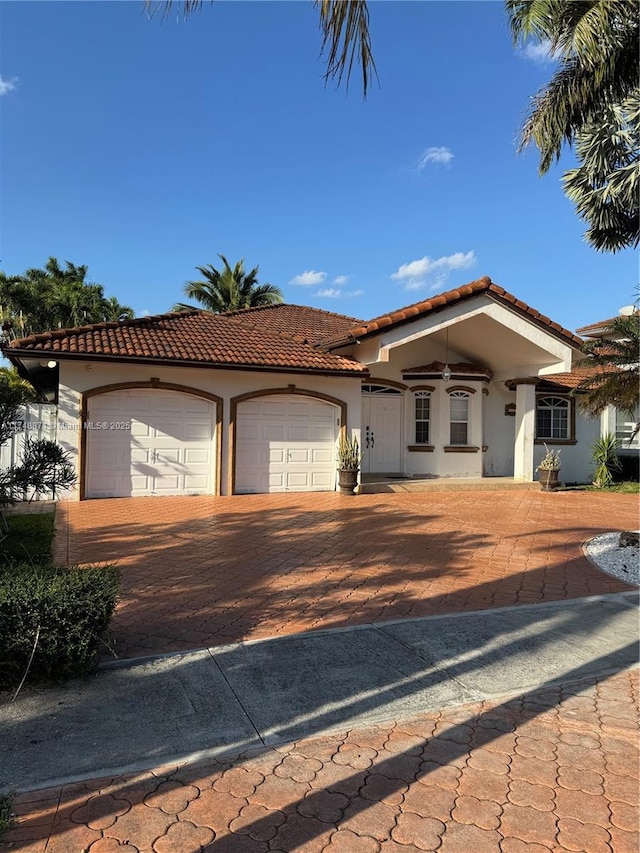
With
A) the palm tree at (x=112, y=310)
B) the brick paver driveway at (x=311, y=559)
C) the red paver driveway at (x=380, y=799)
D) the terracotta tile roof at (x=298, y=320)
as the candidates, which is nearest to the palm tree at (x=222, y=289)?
the palm tree at (x=112, y=310)

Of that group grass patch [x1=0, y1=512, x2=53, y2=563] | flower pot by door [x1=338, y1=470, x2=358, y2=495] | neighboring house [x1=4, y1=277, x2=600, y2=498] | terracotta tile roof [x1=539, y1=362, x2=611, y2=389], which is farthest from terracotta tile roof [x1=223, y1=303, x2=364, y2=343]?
grass patch [x1=0, y1=512, x2=53, y2=563]

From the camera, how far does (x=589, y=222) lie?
39.0ft

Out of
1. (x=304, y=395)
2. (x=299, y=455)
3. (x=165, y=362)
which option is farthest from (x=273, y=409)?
(x=165, y=362)

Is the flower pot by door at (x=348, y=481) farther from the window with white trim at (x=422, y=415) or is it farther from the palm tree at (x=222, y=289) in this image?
the palm tree at (x=222, y=289)

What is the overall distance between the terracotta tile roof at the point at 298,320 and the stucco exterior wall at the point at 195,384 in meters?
2.37

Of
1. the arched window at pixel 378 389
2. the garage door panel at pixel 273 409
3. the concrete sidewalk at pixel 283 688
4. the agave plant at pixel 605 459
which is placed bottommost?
the concrete sidewalk at pixel 283 688

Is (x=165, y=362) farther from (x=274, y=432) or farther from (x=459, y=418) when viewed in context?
(x=459, y=418)

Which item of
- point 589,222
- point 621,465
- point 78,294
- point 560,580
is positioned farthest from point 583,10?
point 78,294

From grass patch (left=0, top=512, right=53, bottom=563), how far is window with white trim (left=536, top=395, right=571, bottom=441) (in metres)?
15.5

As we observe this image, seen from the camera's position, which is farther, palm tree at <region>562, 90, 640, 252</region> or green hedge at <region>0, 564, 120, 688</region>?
palm tree at <region>562, 90, 640, 252</region>

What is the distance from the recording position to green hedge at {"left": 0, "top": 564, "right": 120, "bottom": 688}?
3.74m

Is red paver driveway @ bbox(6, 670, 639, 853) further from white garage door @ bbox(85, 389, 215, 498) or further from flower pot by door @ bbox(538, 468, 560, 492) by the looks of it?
flower pot by door @ bbox(538, 468, 560, 492)

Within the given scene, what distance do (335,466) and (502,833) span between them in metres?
12.9

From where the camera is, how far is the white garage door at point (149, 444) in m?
13.1
